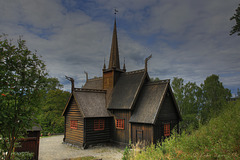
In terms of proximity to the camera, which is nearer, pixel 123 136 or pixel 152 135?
pixel 152 135

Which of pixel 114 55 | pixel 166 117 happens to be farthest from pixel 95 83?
pixel 166 117

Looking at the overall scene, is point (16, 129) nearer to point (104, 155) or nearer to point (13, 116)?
point (13, 116)

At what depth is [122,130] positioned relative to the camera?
1681 cm

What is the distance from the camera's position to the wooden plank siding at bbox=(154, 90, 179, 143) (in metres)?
14.5

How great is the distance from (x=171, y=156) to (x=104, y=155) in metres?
9.36

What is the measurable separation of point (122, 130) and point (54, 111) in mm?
13088

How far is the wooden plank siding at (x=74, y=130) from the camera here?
17.1 meters

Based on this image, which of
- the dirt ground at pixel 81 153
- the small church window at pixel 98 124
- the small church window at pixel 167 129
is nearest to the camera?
the dirt ground at pixel 81 153

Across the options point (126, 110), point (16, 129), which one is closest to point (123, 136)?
point (126, 110)

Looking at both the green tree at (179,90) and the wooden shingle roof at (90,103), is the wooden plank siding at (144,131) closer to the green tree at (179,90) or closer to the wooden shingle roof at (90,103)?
the wooden shingle roof at (90,103)

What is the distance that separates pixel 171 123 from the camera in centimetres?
1606

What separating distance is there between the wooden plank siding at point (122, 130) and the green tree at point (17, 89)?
11708mm

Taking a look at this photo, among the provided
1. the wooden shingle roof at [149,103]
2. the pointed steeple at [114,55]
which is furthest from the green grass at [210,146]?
the pointed steeple at [114,55]

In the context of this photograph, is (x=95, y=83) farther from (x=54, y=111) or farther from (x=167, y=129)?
(x=167, y=129)
